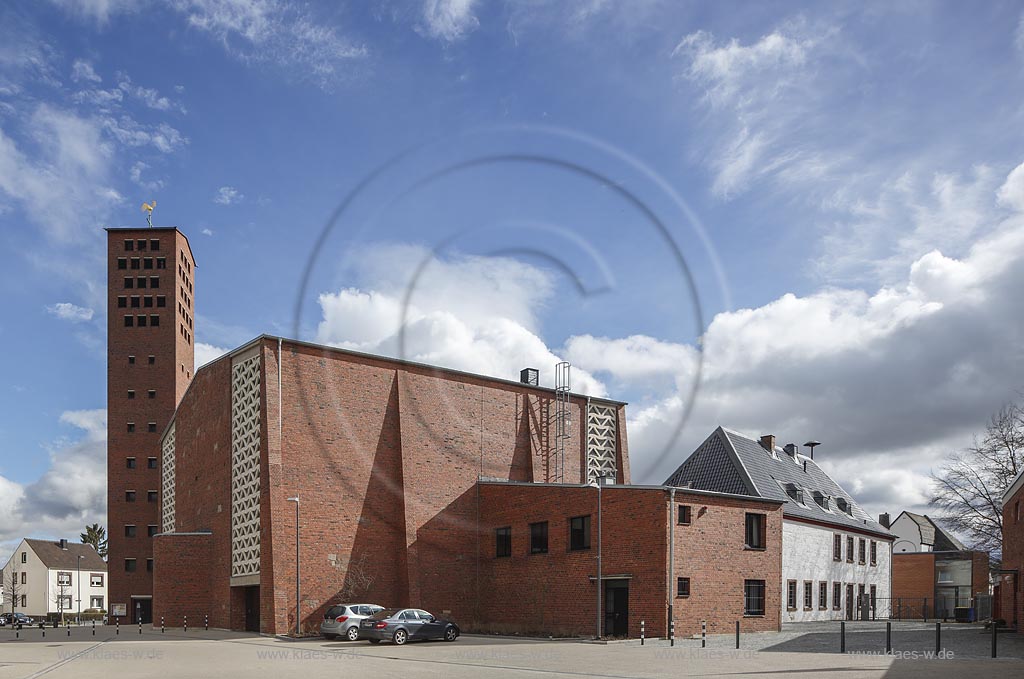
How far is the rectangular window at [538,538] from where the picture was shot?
43375 millimetres

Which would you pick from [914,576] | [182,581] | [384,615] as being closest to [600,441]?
[384,615]

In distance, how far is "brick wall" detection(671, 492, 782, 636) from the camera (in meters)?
37.4

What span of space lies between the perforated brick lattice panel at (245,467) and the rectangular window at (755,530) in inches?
936

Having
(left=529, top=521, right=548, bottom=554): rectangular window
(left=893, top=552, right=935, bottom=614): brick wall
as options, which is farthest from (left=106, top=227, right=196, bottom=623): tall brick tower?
(left=893, top=552, right=935, bottom=614): brick wall

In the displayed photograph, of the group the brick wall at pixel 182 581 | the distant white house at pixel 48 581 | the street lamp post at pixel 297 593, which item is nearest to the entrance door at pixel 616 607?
the street lamp post at pixel 297 593

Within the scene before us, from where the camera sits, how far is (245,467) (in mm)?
45188

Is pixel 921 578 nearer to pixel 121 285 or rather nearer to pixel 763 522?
pixel 763 522

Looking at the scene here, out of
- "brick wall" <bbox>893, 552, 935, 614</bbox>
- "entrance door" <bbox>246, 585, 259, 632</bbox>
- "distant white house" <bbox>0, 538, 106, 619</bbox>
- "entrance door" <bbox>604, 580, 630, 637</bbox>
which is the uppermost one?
"entrance door" <bbox>604, 580, 630, 637</bbox>

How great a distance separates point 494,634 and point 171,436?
2800 cm

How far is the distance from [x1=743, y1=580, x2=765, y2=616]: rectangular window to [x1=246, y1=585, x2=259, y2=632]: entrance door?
78.8 feet

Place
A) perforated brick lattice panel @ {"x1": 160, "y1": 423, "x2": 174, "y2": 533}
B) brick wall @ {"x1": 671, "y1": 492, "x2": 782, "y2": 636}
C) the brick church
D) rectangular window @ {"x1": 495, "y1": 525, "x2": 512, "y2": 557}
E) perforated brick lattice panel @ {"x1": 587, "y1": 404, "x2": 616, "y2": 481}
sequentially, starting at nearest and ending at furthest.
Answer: brick wall @ {"x1": 671, "y1": 492, "x2": 782, "y2": 636}
the brick church
rectangular window @ {"x1": 495, "y1": 525, "x2": 512, "y2": 557}
perforated brick lattice panel @ {"x1": 587, "y1": 404, "x2": 616, "y2": 481}
perforated brick lattice panel @ {"x1": 160, "y1": 423, "x2": 174, "y2": 533}

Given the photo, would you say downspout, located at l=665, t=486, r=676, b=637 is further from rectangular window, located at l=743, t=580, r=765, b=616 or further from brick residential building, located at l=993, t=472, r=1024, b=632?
brick residential building, located at l=993, t=472, r=1024, b=632

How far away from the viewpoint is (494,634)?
148 feet

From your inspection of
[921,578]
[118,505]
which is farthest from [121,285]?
[921,578]
